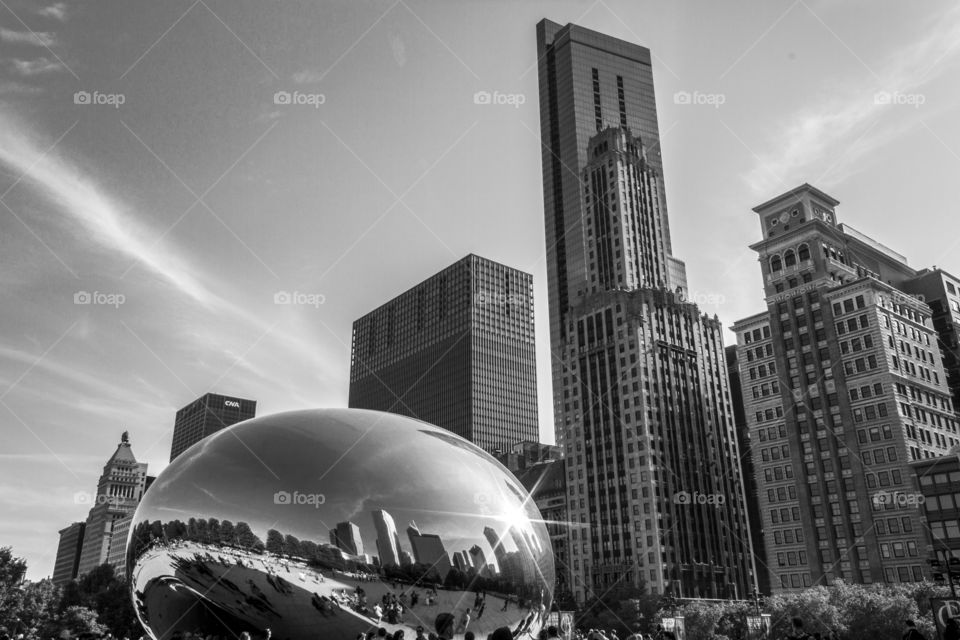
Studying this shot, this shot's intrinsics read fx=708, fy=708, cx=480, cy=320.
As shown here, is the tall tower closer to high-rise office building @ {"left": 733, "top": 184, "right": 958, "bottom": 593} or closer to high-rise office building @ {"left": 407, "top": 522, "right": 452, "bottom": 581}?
high-rise office building @ {"left": 733, "top": 184, "right": 958, "bottom": 593}

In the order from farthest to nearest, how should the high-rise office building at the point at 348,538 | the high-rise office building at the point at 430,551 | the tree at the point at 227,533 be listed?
1. the tree at the point at 227,533
2. the high-rise office building at the point at 430,551
3. the high-rise office building at the point at 348,538

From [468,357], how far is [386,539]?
154958mm

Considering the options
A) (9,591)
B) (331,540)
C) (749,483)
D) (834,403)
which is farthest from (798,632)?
(749,483)

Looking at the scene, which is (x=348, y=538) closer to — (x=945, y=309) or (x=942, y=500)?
(x=942, y=500)

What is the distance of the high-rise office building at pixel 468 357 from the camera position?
535 ft

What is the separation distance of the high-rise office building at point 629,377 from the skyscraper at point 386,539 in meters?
98.8

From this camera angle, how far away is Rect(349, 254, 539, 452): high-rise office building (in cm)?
16312

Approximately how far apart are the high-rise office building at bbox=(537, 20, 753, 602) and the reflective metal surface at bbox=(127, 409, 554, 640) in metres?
97.7

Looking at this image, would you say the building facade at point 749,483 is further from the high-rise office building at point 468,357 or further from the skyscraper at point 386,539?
the skyscraper at point 386,539

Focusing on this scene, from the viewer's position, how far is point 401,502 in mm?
10430

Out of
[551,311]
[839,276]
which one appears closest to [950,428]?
[839,276]

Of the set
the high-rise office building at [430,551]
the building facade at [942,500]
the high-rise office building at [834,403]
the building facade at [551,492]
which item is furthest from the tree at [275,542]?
the building facade at [551,492]

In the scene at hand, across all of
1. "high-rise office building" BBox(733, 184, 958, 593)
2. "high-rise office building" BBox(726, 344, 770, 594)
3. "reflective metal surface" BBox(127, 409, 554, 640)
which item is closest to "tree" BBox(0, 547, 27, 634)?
"reflective metal surface" BBox(127, 409, 554, 640)

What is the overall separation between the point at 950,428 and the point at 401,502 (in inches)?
3807
